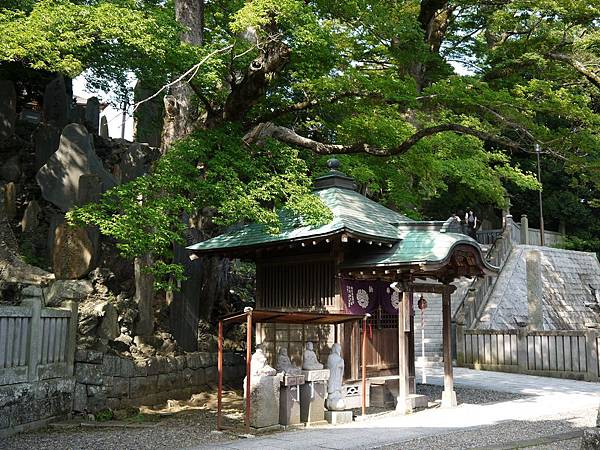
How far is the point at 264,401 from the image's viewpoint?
10.2m

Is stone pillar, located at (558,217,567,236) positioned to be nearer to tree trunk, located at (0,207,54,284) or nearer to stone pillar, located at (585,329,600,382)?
stone pillar, located at (585,329,600,382)

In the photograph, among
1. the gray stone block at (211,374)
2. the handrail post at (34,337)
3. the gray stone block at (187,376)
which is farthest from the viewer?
the gray stone block at (211,374)

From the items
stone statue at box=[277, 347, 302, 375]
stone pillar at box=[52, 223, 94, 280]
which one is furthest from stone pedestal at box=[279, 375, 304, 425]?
stone pillar at box=[52, 223, 94, 280]

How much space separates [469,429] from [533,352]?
10.2 m

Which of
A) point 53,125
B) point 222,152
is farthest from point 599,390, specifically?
point 53,125

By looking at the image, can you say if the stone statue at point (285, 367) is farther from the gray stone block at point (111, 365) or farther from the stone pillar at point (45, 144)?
the stone pillar at point (45, 144)

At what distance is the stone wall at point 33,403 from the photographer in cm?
981

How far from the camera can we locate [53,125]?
20.5m

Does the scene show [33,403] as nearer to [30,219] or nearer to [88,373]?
[88,373]

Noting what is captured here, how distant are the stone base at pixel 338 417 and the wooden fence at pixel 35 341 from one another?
16.6ft

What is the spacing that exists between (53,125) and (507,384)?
1675 centimetres

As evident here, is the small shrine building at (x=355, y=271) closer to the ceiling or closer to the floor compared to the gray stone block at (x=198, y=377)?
closer to the ceiling

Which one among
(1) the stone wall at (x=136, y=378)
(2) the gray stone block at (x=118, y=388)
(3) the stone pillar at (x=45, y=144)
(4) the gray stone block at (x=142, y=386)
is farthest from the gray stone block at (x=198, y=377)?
(3) the stone pillar at (x=45, y=144)

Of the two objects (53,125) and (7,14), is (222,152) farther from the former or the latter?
(53,125)
